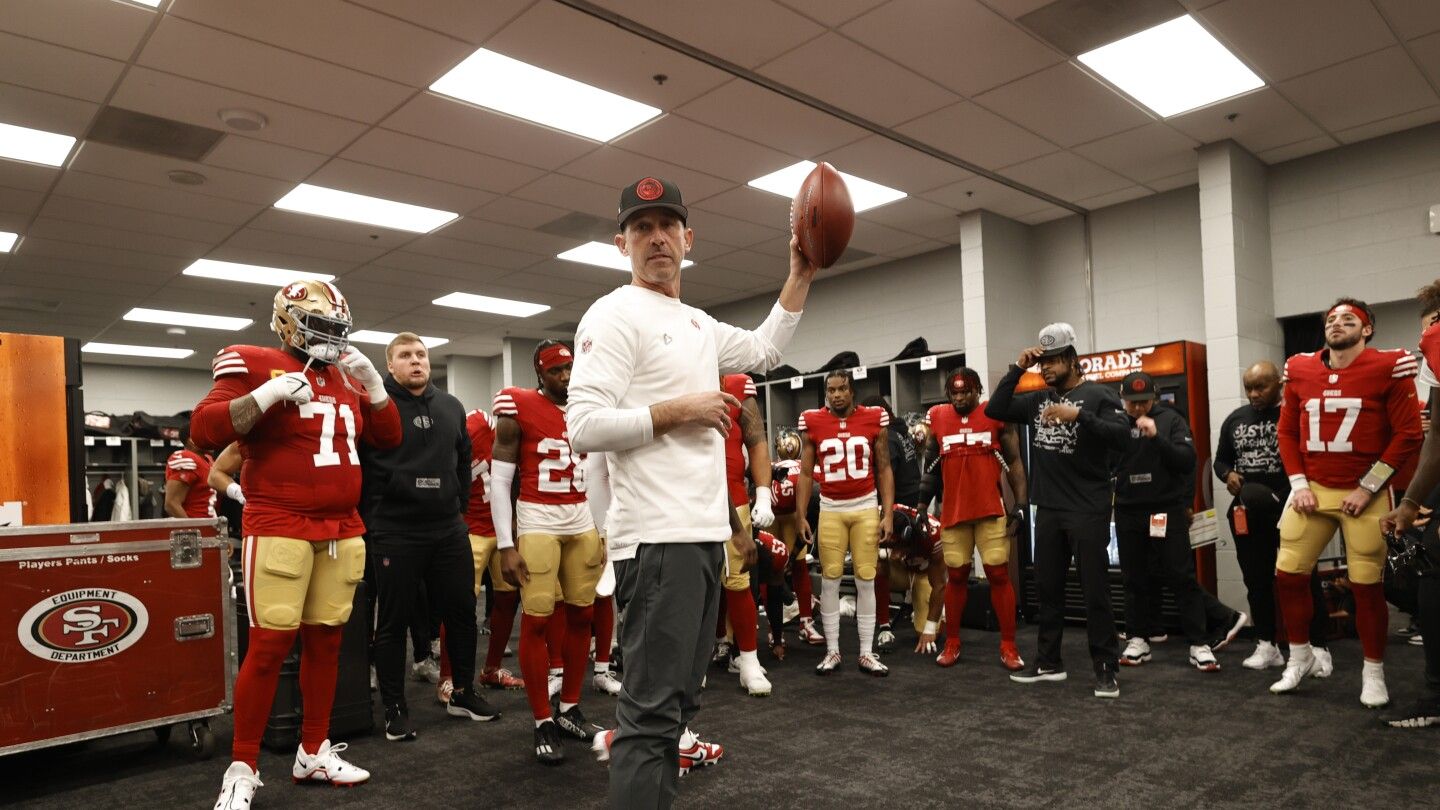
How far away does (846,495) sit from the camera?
193 inches

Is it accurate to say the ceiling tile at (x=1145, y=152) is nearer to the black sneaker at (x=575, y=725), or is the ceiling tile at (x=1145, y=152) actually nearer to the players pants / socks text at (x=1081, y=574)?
the players pants / socks text at (x=1081, y=574)

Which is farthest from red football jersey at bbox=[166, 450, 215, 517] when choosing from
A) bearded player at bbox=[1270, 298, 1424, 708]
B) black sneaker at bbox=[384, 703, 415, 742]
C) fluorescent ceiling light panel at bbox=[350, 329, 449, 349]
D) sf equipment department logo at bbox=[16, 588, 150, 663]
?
fluorescent ceiling light panel at bbox=[350, 329, 449, 349]

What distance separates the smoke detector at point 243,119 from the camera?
17.5 feet

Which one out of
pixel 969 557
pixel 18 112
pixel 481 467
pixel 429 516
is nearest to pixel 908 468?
pixel 969 557

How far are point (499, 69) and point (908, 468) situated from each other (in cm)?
377

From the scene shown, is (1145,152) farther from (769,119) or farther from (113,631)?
(113,631)

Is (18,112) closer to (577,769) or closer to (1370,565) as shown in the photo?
(577,769)

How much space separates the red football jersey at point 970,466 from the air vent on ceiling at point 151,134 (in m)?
4.99

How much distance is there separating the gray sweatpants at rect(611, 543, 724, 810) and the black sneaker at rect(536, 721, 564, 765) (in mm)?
1586

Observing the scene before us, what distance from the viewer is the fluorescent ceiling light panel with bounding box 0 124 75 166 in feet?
18.2

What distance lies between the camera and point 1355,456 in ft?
12.3

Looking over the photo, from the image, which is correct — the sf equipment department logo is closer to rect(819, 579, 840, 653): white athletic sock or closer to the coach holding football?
the coach holding football

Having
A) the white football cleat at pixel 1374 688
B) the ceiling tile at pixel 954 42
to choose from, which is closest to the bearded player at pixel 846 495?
the ceiling tile at pixel 954 42

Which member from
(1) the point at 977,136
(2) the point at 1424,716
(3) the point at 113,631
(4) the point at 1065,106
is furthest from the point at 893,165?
(3) the point at 113,631
